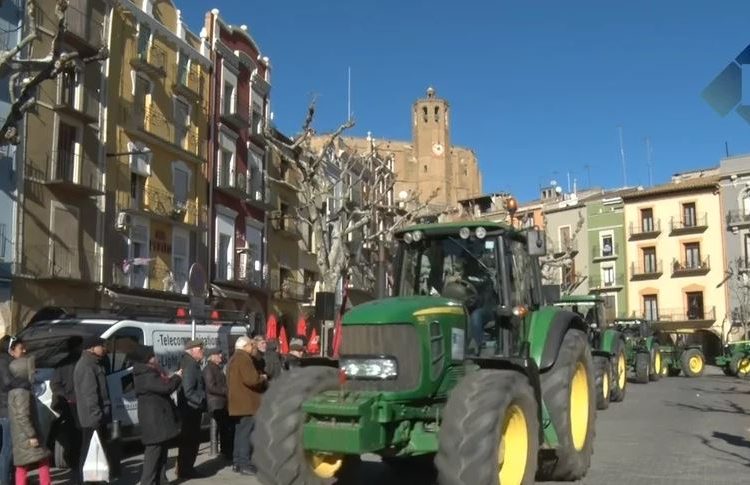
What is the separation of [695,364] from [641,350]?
656cm

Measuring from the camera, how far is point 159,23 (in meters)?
27.6

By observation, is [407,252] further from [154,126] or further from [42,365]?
[154,126]

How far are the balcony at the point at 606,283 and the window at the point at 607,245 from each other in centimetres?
156

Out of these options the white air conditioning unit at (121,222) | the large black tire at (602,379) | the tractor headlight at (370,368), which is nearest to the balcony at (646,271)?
the large black tire at (602,379)

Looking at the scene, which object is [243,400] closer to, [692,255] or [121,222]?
[121,222]

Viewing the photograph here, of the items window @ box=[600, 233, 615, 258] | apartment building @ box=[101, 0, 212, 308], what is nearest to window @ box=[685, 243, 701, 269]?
window @ box=[600, 233, 615, 258]

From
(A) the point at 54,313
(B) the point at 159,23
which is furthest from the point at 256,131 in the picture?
(A) the point at 54,313

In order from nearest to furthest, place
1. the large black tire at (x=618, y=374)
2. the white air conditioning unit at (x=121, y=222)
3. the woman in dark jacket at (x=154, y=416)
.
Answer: the woman in dark jacket at (x=154, y=416), the large black tire at (x=618, y=374), the white air conditioning unit at (x=121, y=222)

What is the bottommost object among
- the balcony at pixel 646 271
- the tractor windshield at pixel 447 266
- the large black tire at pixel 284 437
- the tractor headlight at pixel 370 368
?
the large black tire at pixel 284 437

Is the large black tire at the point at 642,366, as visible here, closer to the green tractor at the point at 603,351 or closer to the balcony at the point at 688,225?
the green tractor at the point at 603,351

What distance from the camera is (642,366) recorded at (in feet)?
89.7

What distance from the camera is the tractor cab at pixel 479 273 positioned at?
831cm

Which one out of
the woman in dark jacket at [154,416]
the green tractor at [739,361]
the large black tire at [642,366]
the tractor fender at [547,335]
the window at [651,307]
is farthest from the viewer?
the window at [651,307]

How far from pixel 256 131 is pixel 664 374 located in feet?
61.6
